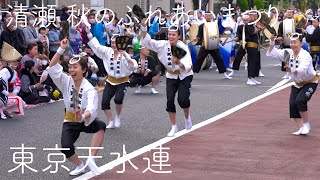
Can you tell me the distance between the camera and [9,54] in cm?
1463

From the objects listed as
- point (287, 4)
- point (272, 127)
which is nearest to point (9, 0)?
point (272, 127)

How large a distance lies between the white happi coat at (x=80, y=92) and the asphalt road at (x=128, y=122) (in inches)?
33.1

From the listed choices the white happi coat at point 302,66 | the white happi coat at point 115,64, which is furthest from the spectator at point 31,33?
the white happi coat at point 302,66

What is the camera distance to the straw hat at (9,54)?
14.4 meters

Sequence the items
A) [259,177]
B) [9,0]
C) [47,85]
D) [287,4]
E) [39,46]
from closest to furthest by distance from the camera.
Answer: [259,177], [47,85], [39,46], [9,0], [287,4]

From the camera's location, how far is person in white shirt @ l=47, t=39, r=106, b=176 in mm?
8555

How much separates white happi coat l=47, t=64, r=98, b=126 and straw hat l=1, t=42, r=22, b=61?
5.85 m

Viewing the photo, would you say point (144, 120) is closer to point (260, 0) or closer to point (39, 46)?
point (39, 46)

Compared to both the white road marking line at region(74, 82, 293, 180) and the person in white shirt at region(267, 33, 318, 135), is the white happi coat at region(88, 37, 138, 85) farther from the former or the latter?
the person in white shirt at region(267, 33, 318, 135)

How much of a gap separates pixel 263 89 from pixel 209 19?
3.11 meters

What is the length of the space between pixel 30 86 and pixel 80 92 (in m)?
6.84

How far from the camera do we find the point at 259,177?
28.5ft

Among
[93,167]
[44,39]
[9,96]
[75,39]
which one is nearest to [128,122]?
[9,96]

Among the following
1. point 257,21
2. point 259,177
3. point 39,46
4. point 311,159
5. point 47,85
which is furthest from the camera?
point 257,21
